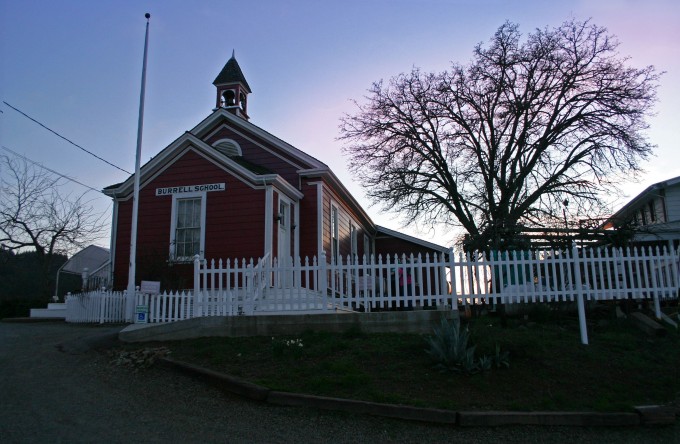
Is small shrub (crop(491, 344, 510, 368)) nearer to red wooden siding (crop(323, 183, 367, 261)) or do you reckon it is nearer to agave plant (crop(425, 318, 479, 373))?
agave plant (crop(425, 318, 479, 373))

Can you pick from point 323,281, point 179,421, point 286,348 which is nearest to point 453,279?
point 323,281

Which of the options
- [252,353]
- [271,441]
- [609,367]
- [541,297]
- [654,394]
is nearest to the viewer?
[271,441]

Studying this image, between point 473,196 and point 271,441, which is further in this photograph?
point 473,196

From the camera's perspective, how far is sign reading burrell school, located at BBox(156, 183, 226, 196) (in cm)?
1537

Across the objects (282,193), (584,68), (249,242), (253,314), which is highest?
(584,68)

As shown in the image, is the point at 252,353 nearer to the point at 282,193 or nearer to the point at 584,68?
the point at 282,193

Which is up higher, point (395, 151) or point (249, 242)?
point (395, 151)

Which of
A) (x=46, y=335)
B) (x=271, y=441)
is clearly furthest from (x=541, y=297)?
(x=46, y=335)

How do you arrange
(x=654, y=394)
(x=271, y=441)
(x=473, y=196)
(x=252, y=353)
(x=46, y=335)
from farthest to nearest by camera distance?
(x=473, y=196), (x=46, y=335), (x=252, y=353), (x=654, y=394), (x=271, y=441)

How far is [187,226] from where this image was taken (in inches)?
614

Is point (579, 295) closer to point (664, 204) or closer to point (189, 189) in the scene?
point (189, 189)

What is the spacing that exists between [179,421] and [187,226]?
9981 mm

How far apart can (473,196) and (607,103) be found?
6.29m

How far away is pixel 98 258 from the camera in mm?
29984
